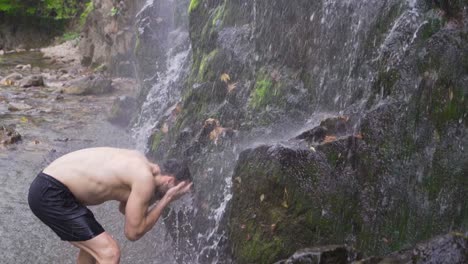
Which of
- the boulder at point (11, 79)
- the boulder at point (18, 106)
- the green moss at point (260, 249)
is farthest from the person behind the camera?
the boulder at point (11, 79)

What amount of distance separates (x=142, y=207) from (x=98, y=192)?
37 centimetres

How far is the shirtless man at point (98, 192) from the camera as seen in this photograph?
3758 millimetres

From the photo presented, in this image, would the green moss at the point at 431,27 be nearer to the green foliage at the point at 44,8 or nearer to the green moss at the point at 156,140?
the green moss at the point at 156,140

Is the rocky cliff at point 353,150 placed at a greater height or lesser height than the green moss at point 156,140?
greater

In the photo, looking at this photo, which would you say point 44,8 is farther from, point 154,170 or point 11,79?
point 154,170

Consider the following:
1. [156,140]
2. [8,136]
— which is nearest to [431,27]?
[156,140]

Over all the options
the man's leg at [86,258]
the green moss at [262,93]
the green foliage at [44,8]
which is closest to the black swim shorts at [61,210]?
the man's leg at [86,258]

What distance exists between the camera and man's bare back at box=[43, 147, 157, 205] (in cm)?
379

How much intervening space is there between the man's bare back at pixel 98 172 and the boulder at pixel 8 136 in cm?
522

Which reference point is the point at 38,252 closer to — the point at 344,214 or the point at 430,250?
the point at 344,214

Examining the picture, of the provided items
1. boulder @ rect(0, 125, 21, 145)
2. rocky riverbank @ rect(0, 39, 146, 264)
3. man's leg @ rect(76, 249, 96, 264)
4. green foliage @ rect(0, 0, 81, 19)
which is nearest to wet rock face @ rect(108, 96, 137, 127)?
rocky riverbank @ rect(0, 39, 146, 264)

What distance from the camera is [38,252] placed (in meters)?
5.11

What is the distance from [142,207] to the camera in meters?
3.75

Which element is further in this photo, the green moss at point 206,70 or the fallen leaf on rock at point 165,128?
the fallen leaf on rock at point 165,128
